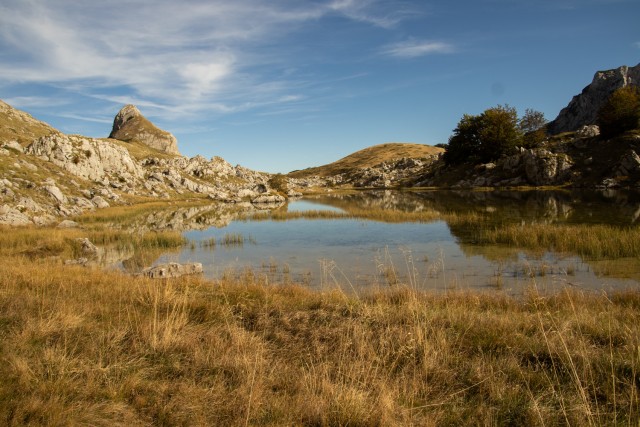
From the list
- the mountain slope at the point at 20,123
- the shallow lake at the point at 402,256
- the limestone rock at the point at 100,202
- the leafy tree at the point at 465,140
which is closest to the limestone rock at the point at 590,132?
the leafy tree at the point at 465,140

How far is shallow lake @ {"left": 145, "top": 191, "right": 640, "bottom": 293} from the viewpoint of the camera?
47.7 feet

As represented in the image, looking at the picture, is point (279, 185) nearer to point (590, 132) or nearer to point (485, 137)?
point (485, 137)

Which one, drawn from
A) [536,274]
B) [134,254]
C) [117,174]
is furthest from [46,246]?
[117,174]

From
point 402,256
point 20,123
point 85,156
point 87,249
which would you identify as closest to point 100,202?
point 85,156

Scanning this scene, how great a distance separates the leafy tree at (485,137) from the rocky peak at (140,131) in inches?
4629

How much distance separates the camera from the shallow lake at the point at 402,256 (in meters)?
14.5

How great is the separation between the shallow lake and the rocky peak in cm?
13918

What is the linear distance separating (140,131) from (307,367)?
180m

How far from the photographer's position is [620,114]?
73.8m

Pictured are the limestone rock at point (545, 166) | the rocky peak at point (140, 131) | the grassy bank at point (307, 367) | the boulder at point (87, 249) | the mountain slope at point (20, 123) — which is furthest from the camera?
the rocky peak at point (140, 131)

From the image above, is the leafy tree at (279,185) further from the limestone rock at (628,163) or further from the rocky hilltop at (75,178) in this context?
the limestone rock at (628,163)

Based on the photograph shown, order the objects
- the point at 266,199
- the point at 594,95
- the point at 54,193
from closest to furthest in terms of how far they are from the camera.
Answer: the point at 54,193
the point at 266,199
the point at 594,95

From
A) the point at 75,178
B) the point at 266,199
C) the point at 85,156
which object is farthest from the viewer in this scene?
the point at 266,199

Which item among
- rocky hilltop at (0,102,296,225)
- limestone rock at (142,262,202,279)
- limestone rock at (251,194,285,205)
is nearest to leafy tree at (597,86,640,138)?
rocky hilltop at (0,102,296,225)
